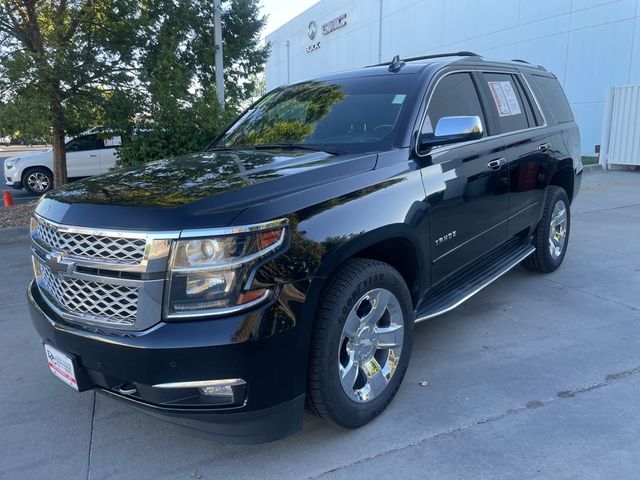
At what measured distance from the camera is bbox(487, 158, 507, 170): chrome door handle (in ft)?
13.1

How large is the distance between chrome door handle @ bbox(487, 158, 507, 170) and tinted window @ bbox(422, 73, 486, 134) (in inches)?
10.6

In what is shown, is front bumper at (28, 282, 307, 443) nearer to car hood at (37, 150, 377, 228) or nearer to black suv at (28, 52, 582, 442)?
black suv at (28, 52, 582, 442)

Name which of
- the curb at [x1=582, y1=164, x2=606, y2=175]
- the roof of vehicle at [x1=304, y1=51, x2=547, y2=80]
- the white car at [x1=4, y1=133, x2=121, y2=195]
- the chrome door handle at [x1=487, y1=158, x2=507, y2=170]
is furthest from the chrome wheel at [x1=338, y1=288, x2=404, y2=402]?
the curb at [x1=582, y1=164, x2=606, y2=175]

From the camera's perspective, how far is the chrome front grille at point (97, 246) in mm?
2248

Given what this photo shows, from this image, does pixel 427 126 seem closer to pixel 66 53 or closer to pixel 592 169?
pixel 66 53

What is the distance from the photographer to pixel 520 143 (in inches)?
178

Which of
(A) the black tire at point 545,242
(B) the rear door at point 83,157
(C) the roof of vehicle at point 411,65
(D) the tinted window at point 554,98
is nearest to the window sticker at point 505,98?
(C) the roof of vehicle at point 411,65

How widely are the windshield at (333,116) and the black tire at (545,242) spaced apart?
7.62 feet

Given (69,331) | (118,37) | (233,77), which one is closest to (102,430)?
(69,331)

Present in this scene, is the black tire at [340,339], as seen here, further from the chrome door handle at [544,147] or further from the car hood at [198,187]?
the chrome door handle at [544,147]

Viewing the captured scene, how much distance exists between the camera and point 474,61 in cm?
426

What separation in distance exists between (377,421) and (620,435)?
1269mm

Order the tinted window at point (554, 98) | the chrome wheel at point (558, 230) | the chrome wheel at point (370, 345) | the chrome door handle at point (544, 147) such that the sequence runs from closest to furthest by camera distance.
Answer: the chrome wheel at point (370, 345)
the chrome door handle at point (544, 147)
the chrome wheel at point (558, 230)
the tinted window at point (554, 98)

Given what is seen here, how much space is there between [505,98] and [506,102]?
0.04 meters
